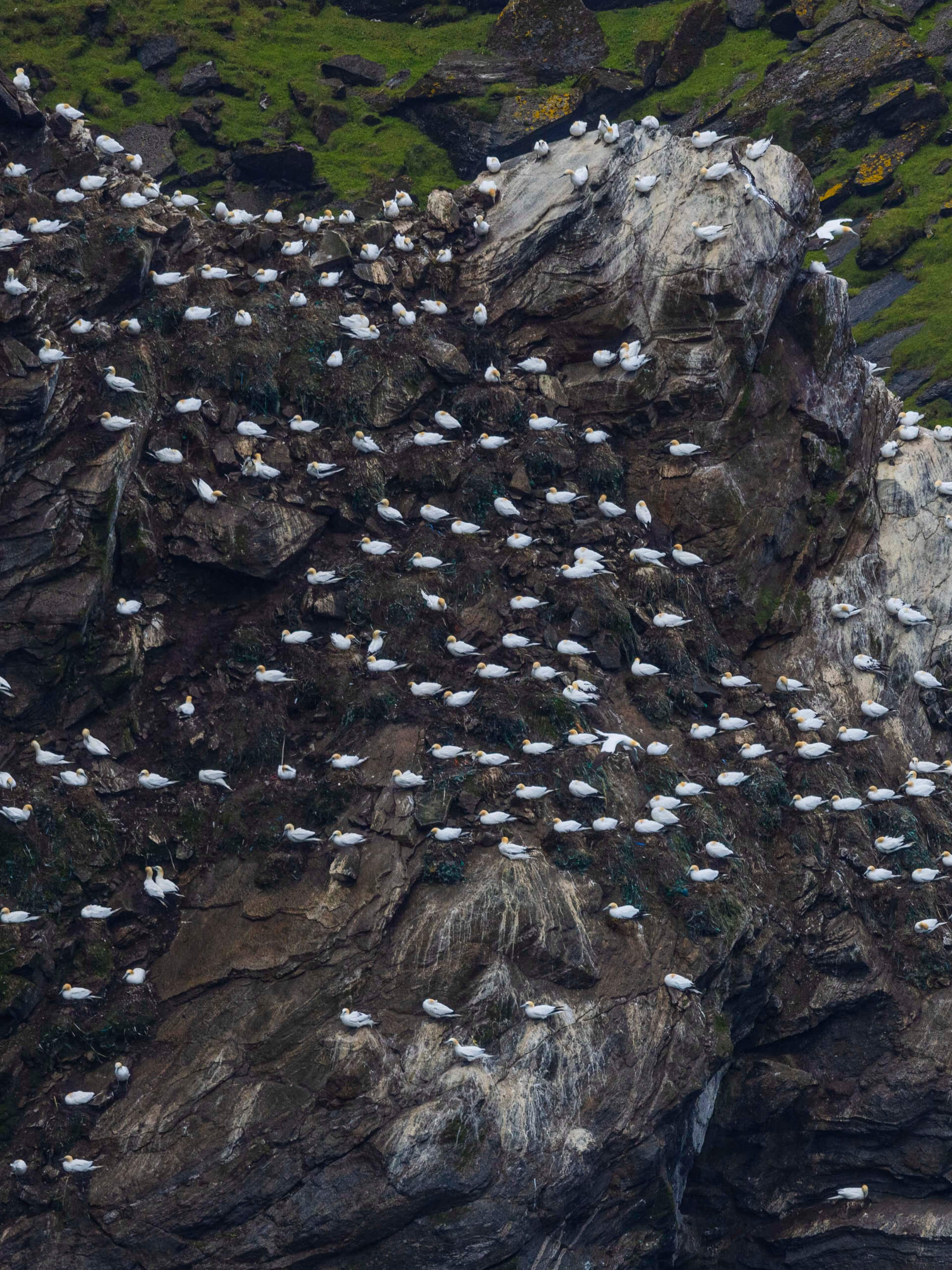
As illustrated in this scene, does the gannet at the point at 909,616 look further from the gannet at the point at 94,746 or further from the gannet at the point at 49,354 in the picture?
the gannet at the point at 49,354

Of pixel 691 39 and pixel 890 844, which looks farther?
pixel 691 39

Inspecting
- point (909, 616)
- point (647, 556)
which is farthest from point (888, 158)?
point (647, 556)

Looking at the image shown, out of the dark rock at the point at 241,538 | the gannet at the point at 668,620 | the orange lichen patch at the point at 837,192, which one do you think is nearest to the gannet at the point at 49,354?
the dark rock at the point at 241,538

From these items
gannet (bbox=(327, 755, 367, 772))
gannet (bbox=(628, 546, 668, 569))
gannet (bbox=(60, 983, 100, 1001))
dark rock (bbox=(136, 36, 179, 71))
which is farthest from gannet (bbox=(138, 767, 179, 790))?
dark rock (bbox=(136, 36, 179, 71))

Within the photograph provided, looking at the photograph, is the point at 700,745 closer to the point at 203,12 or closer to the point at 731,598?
the point at 731,598

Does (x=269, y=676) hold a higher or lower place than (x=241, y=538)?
lower

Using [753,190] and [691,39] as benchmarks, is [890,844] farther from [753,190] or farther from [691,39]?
[691,39]

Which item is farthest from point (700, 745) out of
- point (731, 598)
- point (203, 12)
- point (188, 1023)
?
point (203, 12)
